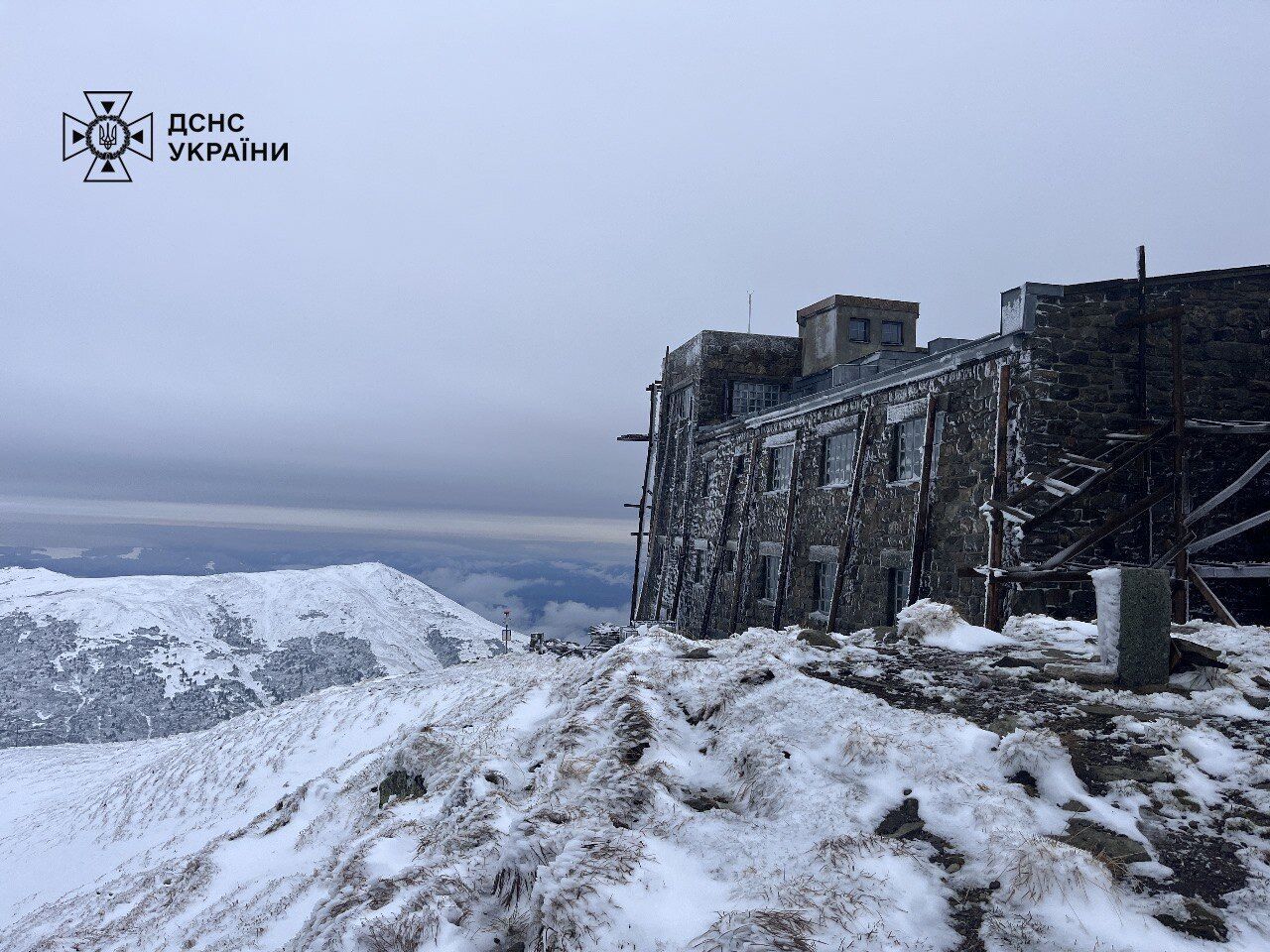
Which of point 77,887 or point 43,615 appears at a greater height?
point 77,887

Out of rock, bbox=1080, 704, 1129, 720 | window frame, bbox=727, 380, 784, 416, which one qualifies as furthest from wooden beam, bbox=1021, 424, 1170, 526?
window frame, bbox=727, 380, 784, 416

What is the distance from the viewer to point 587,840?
495 cm

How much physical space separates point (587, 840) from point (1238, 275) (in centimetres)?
1755

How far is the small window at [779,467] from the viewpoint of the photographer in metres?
24.1

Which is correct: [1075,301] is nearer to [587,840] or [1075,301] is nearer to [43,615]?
[587,840]

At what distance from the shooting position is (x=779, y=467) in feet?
81.3

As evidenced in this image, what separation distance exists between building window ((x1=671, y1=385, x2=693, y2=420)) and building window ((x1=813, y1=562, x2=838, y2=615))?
37.2ft

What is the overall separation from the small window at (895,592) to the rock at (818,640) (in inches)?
321

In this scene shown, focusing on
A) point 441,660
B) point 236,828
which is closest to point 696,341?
point 236,828

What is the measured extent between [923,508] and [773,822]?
41.4 feet

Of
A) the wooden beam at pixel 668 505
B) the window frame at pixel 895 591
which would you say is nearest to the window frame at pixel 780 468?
the window frame at pixel 895 591

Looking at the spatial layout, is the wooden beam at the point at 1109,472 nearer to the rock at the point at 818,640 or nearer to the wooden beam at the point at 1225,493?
the wooden beam at the point at 1225,493

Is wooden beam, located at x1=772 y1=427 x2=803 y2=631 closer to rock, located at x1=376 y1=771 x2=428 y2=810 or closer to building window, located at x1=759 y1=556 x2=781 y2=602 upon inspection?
building window, located at x1=759 y1=556 x2=781 y2=602

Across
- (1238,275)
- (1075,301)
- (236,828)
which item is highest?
(1238,275)
